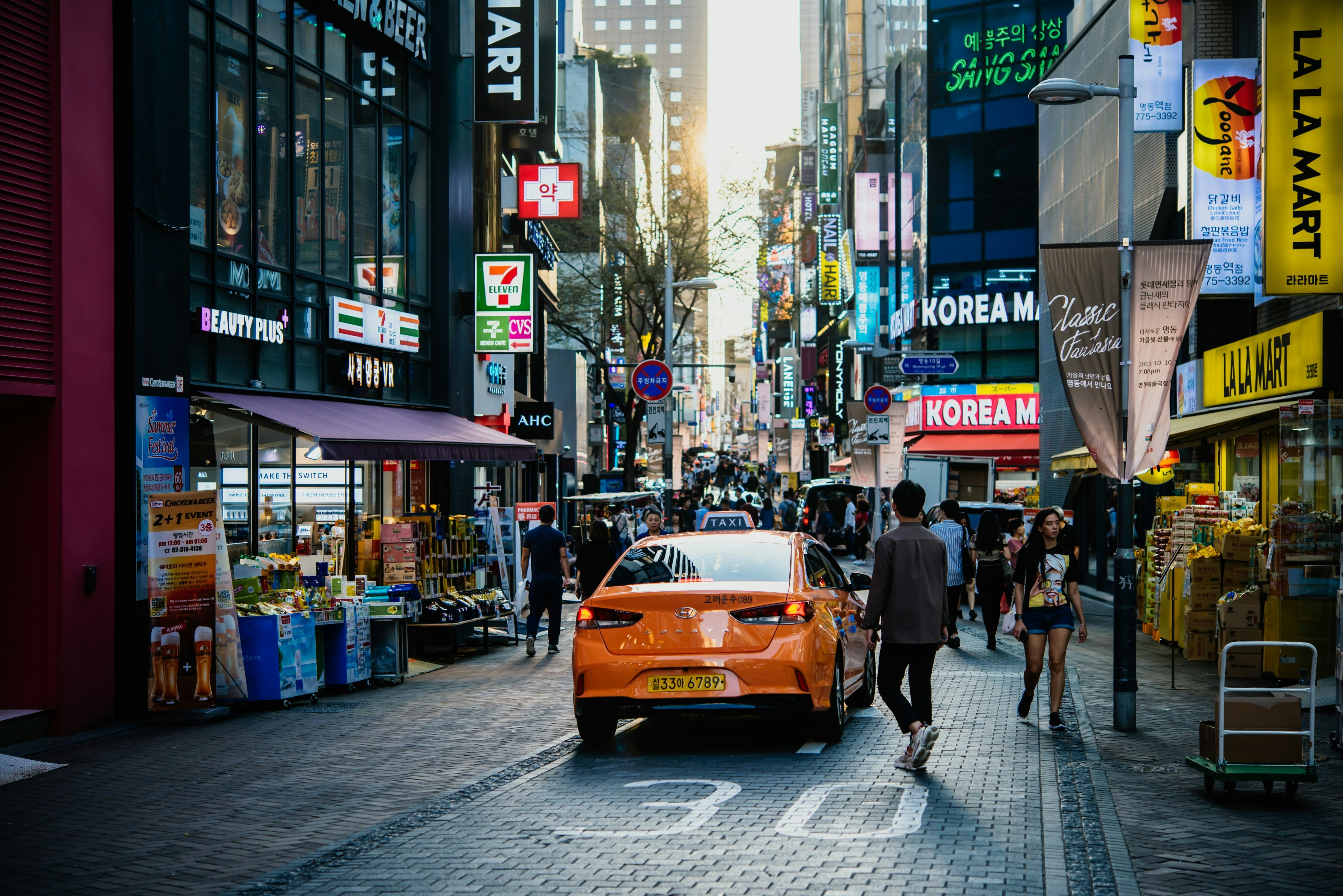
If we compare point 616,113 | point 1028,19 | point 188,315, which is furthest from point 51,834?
point 616,113

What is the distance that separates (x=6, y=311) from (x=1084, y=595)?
20909 millimetres

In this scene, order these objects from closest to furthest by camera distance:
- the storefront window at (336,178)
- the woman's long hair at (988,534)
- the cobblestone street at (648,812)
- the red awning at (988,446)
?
the cobblestone street at (648,812) < the woman's long hair at (988,534) < the storefront window at (336,178) < the red awning at (988,446)

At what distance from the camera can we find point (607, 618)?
33.4 feet

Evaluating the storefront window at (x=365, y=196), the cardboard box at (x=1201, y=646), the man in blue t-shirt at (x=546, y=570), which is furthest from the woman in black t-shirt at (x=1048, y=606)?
the storefront window at (x=365, y=196)

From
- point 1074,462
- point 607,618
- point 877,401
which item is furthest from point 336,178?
point 1074,462

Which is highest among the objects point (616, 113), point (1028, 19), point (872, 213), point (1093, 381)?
point (616, 113)

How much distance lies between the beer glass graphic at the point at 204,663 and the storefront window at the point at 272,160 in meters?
5.81

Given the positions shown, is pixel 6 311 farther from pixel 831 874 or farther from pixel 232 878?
pixel 831 874

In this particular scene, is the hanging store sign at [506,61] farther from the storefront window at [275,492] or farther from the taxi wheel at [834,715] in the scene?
the taxi wheel at [834,715]

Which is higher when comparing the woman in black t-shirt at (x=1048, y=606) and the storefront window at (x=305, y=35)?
the storefront window at (x=305, y=35)

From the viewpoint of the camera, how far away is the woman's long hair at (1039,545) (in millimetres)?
11555

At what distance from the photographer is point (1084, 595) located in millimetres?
27109

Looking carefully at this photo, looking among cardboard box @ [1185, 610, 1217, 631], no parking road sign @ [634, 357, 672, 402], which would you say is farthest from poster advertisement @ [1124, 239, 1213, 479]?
no parking road sign @ [634, 357, 672, 402]

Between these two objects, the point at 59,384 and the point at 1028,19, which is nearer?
the point at 59,384
